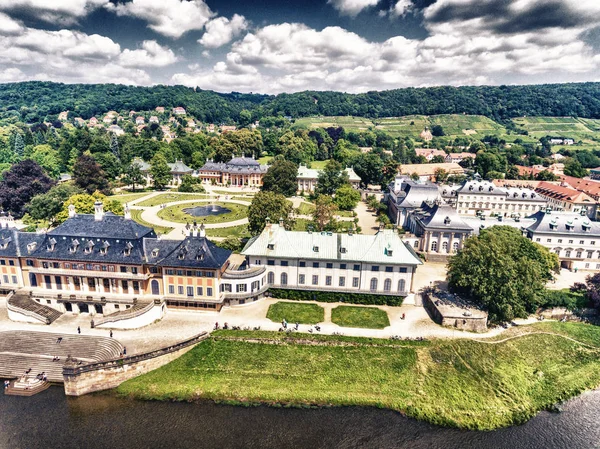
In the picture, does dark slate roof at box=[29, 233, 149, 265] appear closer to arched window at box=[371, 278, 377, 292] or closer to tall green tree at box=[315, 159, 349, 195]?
arched window at box=[371, 278, 377, 292]

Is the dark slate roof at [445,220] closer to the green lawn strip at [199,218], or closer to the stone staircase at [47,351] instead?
the green lawn strip at [199,218]

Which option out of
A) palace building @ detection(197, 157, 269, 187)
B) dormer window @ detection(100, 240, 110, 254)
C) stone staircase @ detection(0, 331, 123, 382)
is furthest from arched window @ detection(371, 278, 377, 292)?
palace building @ detection(197, 157, 269, 187)

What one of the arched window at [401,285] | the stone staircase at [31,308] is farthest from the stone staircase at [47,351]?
the arched window at [401,285]

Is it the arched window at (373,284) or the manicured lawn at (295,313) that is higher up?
the arched window at (373,284)

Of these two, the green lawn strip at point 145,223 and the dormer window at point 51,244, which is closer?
the dormer window at point 51,244

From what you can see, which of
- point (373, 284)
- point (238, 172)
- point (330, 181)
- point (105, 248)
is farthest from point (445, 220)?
point (238, 172)
